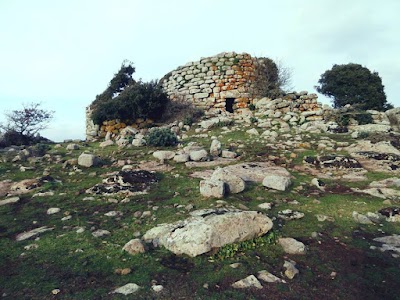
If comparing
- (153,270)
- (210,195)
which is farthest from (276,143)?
(153,270)

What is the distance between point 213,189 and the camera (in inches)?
263

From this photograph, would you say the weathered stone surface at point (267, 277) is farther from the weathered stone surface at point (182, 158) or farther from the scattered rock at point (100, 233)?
the weathered stone surface at point (182, 158)

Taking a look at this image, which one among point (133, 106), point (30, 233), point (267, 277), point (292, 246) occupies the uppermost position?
point (133, 106)

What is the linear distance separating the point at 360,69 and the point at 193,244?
Answer: 28957 millimetres

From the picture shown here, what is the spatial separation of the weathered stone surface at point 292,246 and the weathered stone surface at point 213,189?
1.95m

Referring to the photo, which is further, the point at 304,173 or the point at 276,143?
the point at 276,143

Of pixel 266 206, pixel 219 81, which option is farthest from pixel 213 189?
pixel 219 81

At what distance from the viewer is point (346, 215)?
241 inches

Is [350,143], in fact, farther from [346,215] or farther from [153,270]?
[153,270]

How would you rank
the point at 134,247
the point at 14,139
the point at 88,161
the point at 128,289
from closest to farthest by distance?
the point at 128,289 < the point at 134,247 < the point at 88,161 < the point at 14,139

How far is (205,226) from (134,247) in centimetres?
107

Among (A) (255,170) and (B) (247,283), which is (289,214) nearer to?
(B) (247,283)

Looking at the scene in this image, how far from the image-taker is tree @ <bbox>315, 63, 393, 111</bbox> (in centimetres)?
2727

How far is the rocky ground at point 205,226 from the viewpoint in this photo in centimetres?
402
